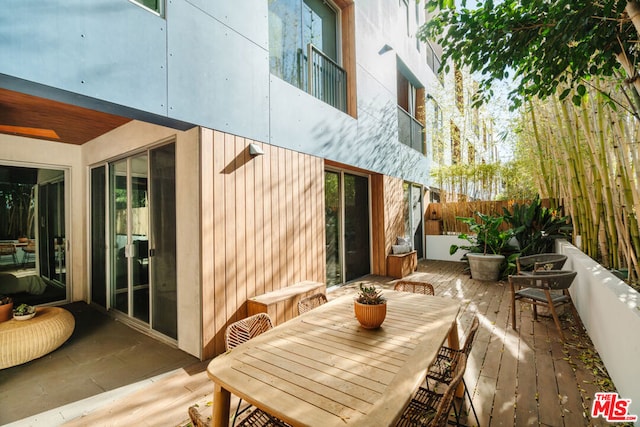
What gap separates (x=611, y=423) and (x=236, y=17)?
4617 millimetres

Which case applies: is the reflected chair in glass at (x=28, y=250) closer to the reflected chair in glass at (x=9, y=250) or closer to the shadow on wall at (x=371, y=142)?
the reflected chair in glass at (x=9, y=250)

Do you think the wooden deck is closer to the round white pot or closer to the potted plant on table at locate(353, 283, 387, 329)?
the potted plant on table at locate(353, 283, 387, 329)

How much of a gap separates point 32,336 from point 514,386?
434 cm

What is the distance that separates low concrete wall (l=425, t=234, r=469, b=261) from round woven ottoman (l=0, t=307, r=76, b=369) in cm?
832

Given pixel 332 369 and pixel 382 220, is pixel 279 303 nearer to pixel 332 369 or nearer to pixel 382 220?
pixel 332 369

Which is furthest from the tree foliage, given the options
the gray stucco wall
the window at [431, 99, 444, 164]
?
the window at [431, 99, 444, 164]

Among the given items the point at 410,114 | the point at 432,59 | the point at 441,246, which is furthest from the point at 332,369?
the point at 432,59

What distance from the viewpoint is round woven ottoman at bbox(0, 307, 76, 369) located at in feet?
8.46

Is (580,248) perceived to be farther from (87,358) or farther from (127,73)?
(87,358)

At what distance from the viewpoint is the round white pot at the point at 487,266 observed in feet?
19.3

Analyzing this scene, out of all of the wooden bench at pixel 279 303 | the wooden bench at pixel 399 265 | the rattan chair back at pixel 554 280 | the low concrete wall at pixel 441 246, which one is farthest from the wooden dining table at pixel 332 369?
the low concrete wall at pixel 441 246

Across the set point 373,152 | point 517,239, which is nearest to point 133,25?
point 373,152

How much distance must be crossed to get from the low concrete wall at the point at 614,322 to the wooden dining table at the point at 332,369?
1.10 meters

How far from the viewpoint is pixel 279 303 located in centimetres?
315
